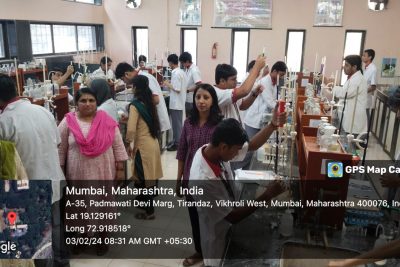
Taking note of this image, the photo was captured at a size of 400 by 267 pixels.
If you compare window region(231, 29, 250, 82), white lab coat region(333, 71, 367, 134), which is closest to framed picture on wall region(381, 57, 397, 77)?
window region(231, 29, 250, 82)

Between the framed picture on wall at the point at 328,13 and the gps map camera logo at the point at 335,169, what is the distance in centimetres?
609

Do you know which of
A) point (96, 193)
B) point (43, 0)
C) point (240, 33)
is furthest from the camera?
point (240, 33)

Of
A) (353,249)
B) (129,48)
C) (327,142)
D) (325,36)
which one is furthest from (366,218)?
(129,48)

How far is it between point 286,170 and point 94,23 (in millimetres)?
6938

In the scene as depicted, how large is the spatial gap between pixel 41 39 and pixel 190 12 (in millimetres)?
3142

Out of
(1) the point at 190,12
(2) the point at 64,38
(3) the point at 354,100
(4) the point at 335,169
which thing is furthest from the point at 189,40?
(4) the point at 335,169

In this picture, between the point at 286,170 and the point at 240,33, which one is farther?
the point at 240,33

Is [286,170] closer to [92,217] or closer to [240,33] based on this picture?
[92,217]

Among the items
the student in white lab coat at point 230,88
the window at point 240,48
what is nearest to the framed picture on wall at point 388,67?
the window at point 240,48

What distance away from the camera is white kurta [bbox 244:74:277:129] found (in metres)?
3.43

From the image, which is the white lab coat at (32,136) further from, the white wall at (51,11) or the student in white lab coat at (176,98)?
the white wall at (51,11)

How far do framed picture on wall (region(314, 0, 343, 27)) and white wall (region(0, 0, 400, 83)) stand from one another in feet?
0.32

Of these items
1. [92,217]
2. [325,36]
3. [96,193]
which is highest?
[325,36]

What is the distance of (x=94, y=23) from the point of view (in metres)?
7.93
